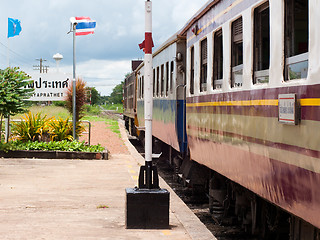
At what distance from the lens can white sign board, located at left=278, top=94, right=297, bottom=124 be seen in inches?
185

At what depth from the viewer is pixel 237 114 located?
662 centimetres

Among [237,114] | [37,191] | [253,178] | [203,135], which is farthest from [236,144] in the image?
[37,191]

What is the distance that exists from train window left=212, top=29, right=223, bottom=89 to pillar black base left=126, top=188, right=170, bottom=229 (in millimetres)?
1626

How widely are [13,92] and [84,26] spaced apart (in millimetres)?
4318

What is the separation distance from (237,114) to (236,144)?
0.32 metres

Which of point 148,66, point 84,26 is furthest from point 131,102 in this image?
point 148,66

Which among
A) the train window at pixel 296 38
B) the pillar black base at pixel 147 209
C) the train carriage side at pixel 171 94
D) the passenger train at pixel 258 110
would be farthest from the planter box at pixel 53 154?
the train window at pixel 296 38

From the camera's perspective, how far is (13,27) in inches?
969

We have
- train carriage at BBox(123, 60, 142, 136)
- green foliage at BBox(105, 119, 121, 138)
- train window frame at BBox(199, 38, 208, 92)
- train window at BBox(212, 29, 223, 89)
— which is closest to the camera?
train window at BBox(212, 29, 223, 89)

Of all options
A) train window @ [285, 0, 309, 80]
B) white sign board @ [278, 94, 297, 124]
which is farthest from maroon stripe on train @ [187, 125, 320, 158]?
train window @ [285, 0, 309, 80]

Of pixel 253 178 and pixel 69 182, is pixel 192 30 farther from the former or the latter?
pixel 253 178

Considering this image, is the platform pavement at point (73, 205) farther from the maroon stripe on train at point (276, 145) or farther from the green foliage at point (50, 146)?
the green foliage at point (50, 146)

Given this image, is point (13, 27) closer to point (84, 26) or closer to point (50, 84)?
point (50, 84)

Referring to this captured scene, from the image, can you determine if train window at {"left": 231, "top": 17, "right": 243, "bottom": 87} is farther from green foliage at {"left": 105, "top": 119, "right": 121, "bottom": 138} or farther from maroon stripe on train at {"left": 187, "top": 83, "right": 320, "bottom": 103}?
green foliage at {"left": 105, "top": 119, "right": 121, "bottom": 138}
